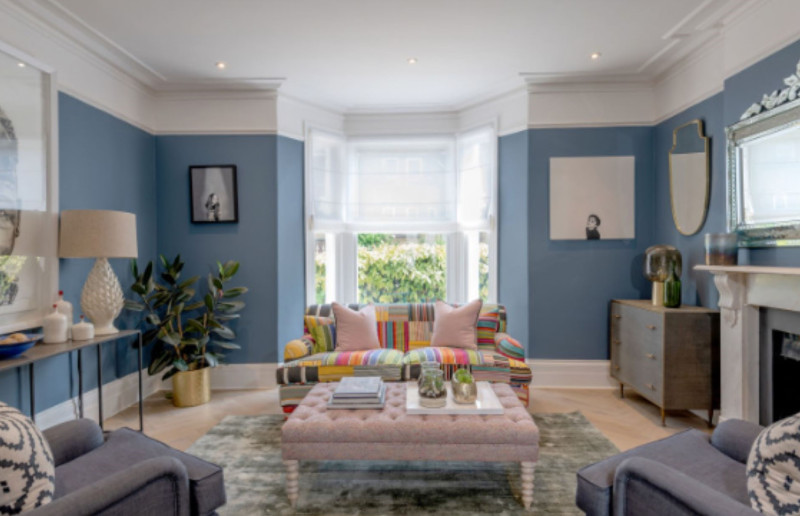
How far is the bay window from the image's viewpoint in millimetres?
4598

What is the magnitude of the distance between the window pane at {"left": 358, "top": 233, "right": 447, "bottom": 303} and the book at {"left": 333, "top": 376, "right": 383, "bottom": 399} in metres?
2.17

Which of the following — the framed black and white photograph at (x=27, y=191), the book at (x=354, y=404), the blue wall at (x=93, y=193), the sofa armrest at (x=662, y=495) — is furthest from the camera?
the blue wall at (x=93, y=193)

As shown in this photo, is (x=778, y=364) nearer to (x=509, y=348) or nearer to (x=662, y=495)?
(x=509, y=348)

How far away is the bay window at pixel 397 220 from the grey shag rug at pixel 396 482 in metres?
1.98

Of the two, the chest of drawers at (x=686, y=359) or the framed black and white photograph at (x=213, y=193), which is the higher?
the framed black and white photograph at (x=213, y=193)

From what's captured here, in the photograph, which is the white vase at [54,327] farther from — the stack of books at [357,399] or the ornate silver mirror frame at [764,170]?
the ornate silver mirror frame at [764,170]

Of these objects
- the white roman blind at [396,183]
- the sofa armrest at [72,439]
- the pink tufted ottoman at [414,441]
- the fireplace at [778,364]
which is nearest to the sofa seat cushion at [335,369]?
the pink tufted ottoman at [414,441]

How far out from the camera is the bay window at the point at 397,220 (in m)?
4.60

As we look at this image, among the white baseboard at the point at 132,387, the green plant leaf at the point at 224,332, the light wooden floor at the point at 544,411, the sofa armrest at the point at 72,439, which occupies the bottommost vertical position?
the light wooden floor at the point at 544,411

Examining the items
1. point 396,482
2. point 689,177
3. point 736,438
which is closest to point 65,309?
point 396,482

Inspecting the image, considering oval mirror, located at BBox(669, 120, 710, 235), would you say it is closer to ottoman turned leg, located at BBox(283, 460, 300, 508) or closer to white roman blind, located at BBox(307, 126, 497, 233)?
white roman blind, located at BBox(307, 126, 497, 233)

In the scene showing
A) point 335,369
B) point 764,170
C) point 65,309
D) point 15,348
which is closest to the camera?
point 15,348

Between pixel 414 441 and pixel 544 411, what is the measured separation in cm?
174

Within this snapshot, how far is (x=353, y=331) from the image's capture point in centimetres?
352
